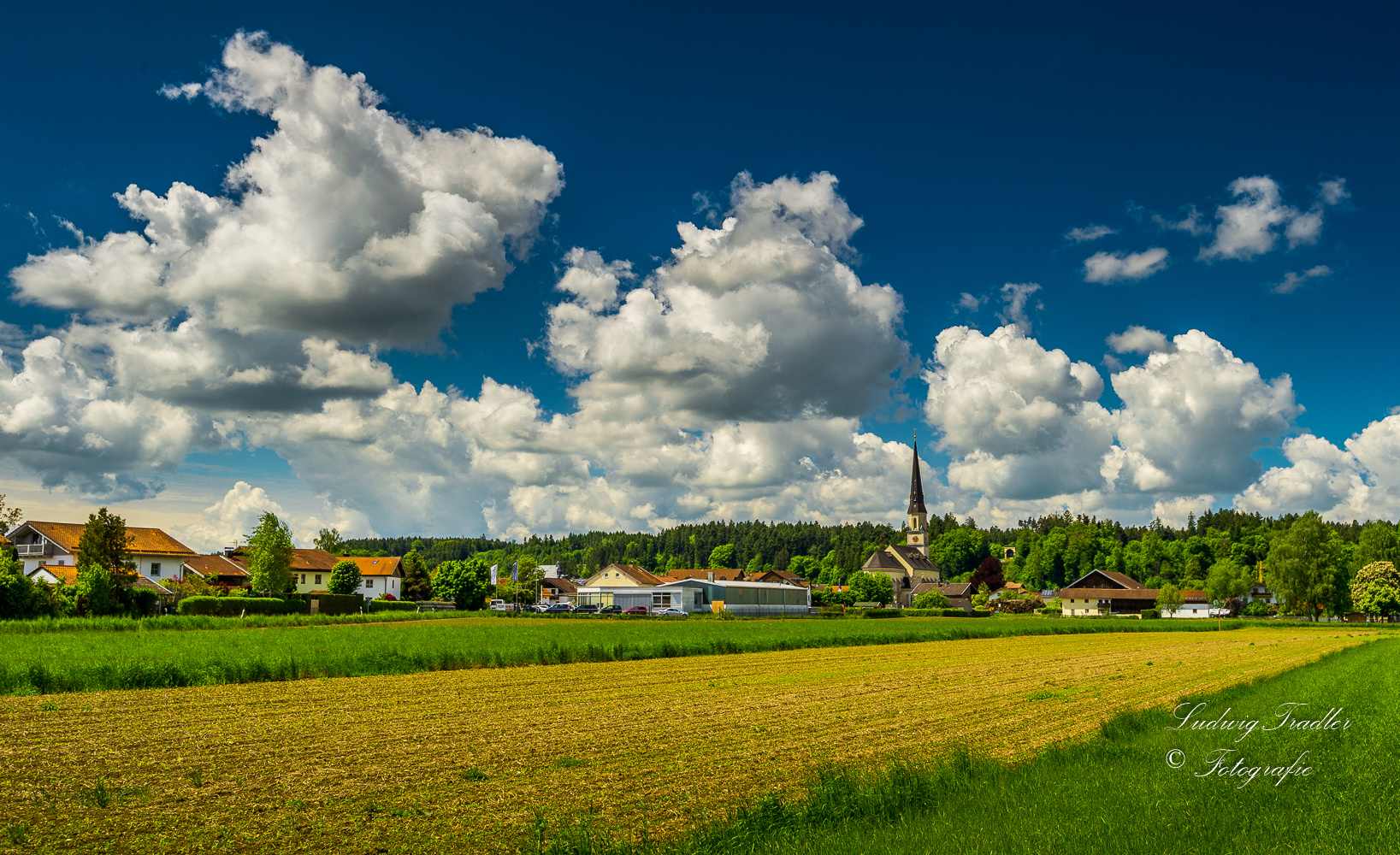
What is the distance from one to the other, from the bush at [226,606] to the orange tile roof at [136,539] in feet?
78.9

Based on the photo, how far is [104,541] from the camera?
69625 millimetres

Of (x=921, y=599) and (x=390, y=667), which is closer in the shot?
(x=390, y=667)

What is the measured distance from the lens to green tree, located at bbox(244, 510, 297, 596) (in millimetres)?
92000

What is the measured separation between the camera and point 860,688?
91.4 ft

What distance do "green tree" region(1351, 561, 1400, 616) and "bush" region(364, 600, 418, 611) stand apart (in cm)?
12266

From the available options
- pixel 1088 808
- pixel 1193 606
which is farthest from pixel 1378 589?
pixel 1088 808

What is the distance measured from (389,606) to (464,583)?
1330cm

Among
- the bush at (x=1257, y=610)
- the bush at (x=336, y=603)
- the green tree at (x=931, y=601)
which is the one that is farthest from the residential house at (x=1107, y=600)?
the bush at (x=336, y=603)

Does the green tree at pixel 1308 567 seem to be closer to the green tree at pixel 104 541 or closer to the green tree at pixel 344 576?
the green tree at pixel 344 576

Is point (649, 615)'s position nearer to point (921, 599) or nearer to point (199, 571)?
point (199, 571)

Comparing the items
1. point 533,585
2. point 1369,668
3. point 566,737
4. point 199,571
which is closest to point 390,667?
point 566,737

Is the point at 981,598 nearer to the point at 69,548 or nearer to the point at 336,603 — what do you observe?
the point at 336,603

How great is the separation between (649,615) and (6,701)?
7954 cm

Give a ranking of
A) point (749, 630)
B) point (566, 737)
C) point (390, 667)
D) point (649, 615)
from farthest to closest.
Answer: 1. point (649, 615)
2. point (749, 630)
3. point (390, 667)
4. point (566, 737)
